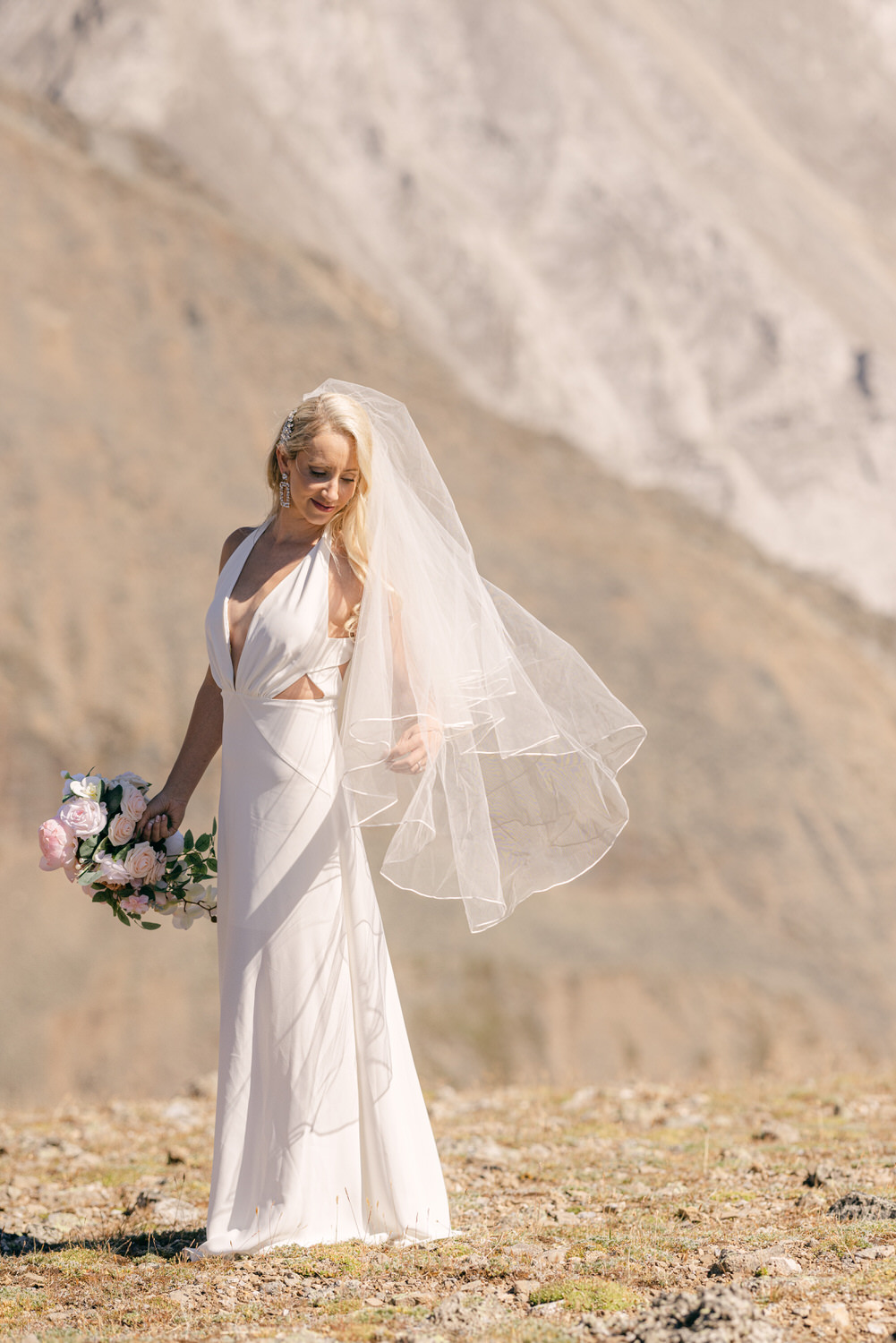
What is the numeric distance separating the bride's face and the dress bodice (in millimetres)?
137

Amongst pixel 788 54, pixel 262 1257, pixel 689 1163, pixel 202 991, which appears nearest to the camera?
pixel 262 1257

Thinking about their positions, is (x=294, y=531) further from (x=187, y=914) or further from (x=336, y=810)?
(x=187, y=914)

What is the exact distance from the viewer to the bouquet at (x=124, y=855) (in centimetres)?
405

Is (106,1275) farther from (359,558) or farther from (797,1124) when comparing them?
(797,1124)

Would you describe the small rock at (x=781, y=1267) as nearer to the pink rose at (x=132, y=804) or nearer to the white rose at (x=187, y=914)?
the white rose at (x=187, y=914)

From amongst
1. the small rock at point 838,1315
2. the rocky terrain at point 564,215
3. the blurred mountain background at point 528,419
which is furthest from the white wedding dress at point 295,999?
the rocky terrain at point 564,215

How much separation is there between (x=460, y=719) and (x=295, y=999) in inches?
37.5

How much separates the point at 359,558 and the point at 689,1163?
2.99 m

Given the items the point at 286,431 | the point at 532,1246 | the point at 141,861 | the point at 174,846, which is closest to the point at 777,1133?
the point at 532,1246

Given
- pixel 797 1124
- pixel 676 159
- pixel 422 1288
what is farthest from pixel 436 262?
pixel 422 1288

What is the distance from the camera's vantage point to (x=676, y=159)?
42.8 metres

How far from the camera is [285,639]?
384 centimetres

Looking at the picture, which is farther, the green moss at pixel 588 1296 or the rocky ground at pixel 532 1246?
the green moss at pixel 588 1296

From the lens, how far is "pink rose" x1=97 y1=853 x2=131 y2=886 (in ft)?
13.3
